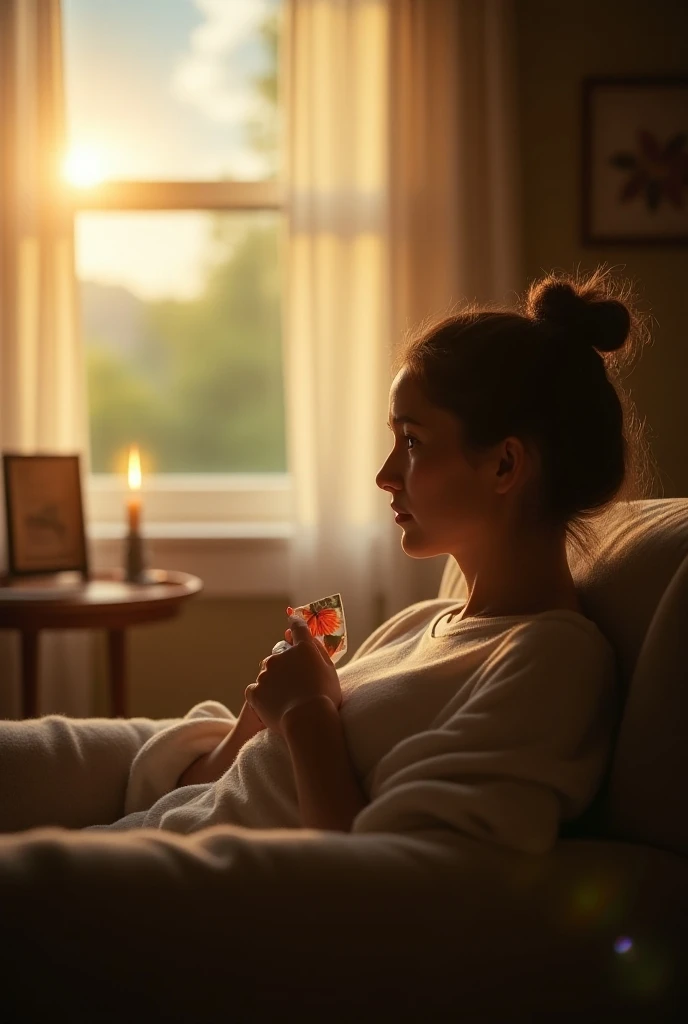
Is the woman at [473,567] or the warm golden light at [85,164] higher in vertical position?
the warm golden light at [85,164]

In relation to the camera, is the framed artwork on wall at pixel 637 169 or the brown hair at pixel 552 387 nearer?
the brown hair at pixel 552 387

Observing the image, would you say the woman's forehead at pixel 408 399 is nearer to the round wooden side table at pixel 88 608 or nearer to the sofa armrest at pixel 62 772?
the sofa armrest at pixel 62 772

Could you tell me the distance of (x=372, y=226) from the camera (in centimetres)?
298

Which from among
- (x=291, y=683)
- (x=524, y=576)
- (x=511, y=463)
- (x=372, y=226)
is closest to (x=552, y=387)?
(x=511, y=463)

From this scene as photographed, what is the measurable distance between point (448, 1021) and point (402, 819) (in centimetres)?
17

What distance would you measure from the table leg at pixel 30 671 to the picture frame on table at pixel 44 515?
0.31 m

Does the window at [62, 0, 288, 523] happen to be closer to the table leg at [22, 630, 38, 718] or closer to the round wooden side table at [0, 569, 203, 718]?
the round wooden side table at [0, 569, 203, 718]

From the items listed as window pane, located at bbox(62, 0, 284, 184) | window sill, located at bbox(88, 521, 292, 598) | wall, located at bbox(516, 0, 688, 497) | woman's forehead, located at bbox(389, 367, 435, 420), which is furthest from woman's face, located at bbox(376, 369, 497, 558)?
window pane, located at bbox(62, 0, 284, 184)

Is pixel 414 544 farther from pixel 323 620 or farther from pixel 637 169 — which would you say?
pixel 637 169

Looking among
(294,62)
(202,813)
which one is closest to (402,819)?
(202,813)

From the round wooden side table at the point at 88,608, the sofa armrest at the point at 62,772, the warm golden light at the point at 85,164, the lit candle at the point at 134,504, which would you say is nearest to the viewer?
the sofa armrest at the point at 62,772

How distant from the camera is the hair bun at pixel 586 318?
1140mm

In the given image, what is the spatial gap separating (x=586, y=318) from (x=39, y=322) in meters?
2.18

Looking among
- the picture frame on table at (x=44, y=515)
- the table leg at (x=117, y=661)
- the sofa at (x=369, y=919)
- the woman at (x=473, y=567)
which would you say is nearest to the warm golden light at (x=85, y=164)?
the picture frame on table at (x=44, y=515)
